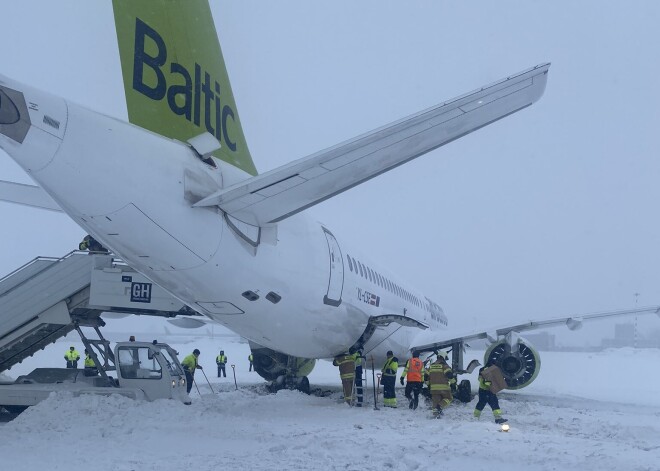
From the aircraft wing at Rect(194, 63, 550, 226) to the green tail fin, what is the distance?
134cm

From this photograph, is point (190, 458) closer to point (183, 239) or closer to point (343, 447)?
point (343, 447)

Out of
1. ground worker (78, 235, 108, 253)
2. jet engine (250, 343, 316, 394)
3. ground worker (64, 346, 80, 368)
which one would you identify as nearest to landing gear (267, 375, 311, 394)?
jet engine (250, 343, 316, 394)

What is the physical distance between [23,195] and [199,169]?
16.5 feet

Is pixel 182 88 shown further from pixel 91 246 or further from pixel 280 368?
pixel 280 368

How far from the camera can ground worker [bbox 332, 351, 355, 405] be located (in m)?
12.1

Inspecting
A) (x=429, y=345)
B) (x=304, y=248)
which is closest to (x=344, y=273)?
(x=304, y=248)

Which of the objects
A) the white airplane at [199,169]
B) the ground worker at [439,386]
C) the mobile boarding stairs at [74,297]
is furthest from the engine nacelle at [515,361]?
the mobile boarding stairs at [74,297]

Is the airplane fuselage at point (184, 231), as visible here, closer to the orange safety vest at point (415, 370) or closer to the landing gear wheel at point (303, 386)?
the orange safety vest at point (415, 370)

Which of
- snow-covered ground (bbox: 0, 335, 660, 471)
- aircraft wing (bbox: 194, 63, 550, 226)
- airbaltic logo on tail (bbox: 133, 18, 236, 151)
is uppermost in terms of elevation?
airbaltic logo on tail (bbox: 133, 18, 236, 151)

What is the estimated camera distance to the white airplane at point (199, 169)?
19.7 feet

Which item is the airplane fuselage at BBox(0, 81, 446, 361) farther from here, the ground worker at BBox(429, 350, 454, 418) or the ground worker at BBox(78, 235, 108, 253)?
the ground worker at BBox(78, 235, 108, 253)

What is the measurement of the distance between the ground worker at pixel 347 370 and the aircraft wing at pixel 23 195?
5908mm

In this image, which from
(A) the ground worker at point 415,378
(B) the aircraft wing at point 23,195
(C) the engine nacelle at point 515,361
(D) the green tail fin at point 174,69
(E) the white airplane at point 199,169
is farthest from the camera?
(C) the engine nacelle at point 515,361

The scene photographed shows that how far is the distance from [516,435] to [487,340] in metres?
6.17
